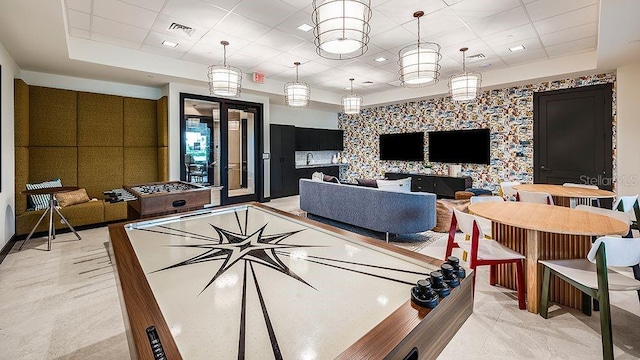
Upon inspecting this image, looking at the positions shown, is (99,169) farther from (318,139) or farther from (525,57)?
(525,57)

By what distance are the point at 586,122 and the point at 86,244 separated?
8.70m

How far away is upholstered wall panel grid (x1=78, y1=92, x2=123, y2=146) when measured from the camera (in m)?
5.30

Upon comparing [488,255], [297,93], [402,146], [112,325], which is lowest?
[112,325]

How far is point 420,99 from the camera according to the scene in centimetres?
781

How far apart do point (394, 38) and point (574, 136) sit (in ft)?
13.7

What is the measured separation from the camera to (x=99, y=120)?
215 inches

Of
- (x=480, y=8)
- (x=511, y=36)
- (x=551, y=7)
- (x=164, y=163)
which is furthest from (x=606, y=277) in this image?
(x=164, y=163)

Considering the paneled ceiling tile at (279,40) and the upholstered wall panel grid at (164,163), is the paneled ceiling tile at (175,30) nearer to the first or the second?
the paneled ceiling tile at (279,40)

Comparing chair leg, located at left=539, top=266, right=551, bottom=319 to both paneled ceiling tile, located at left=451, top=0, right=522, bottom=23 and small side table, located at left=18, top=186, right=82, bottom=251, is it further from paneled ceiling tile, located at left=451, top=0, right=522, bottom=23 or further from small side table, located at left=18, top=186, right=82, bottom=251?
small side table, located at left=18, top=186, right=82, bottom=251

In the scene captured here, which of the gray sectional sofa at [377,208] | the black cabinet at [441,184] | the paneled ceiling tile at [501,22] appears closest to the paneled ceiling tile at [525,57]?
the paneled ceiling tile at [501,22]

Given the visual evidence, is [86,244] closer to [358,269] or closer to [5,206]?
[5,206]

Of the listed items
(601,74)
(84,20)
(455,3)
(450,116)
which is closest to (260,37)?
(84,20)

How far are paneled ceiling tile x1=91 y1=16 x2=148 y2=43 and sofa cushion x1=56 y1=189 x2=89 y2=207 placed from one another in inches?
101

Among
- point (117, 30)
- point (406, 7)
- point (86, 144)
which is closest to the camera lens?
point (406, 7)
